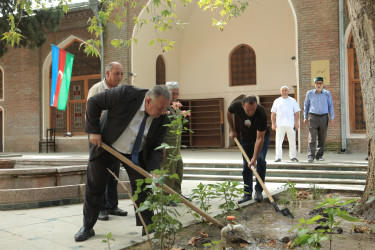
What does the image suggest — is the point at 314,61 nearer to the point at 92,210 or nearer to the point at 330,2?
the point at 330,2

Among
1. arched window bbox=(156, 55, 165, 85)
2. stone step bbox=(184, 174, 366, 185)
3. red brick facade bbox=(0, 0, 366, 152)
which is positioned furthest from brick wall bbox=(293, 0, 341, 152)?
arched window bbox=(156, 55, 165, 85)

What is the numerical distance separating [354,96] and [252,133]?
8.35m

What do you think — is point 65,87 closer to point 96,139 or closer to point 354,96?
point 354,96

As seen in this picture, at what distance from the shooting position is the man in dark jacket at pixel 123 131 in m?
3.48

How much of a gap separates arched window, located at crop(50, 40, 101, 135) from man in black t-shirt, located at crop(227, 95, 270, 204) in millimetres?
12476

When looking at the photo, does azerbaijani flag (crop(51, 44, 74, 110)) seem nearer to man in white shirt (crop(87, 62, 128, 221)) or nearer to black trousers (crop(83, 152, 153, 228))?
man in white shirt (crop(87, 62, 128, 221))

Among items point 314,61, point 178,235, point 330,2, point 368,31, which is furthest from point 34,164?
point 330,2

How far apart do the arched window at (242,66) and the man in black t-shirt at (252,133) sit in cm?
1093

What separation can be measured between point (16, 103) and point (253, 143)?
1510 cm

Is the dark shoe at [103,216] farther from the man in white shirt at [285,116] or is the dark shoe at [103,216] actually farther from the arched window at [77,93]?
the arched window at [77,93]

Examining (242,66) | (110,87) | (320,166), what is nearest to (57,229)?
(110,87)

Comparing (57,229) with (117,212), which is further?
(117,212)

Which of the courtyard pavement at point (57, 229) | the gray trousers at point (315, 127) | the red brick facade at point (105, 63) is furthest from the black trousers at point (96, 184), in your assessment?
the red brick facade at point (105, 63)

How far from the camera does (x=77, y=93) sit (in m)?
17.3
